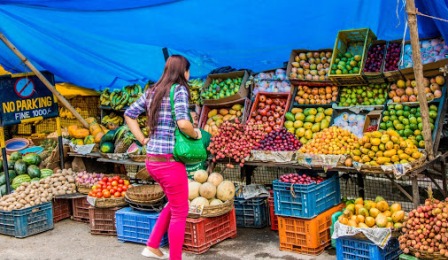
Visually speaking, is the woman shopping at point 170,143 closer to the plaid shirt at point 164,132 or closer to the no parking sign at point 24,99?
the plaid shirt at point 164,132

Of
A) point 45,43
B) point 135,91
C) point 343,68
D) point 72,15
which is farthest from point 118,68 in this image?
point 343,68

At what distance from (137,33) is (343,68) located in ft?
8.88

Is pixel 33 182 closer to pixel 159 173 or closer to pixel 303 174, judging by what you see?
pixel 159 173

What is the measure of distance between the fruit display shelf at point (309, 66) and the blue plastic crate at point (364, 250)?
2.51 meters

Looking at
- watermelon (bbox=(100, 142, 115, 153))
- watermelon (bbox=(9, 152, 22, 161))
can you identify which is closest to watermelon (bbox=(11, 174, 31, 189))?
watermelon (bbox=(9, 152, 22, 161))

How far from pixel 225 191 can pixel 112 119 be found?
382cm

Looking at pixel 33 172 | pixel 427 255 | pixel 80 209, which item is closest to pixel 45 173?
pixel 33 172

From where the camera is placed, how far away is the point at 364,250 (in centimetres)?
498

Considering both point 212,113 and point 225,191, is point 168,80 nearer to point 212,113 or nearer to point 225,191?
point 225,191

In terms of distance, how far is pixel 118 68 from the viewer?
862 centimetres

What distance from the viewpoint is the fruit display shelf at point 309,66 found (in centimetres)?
708

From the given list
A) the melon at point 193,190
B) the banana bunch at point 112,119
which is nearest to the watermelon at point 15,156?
the banana bunch at point 112,119

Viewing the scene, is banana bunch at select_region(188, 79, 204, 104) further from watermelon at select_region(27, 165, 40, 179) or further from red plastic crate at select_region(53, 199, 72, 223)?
watermelon at select_region(27, 165, 40, 179)

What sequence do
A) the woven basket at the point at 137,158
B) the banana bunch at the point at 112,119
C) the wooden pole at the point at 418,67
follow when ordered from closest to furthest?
the wooden pole at the point at 418,67 < the woven basket at the point at 137,158 < the banana bunch at the point at 112,119
